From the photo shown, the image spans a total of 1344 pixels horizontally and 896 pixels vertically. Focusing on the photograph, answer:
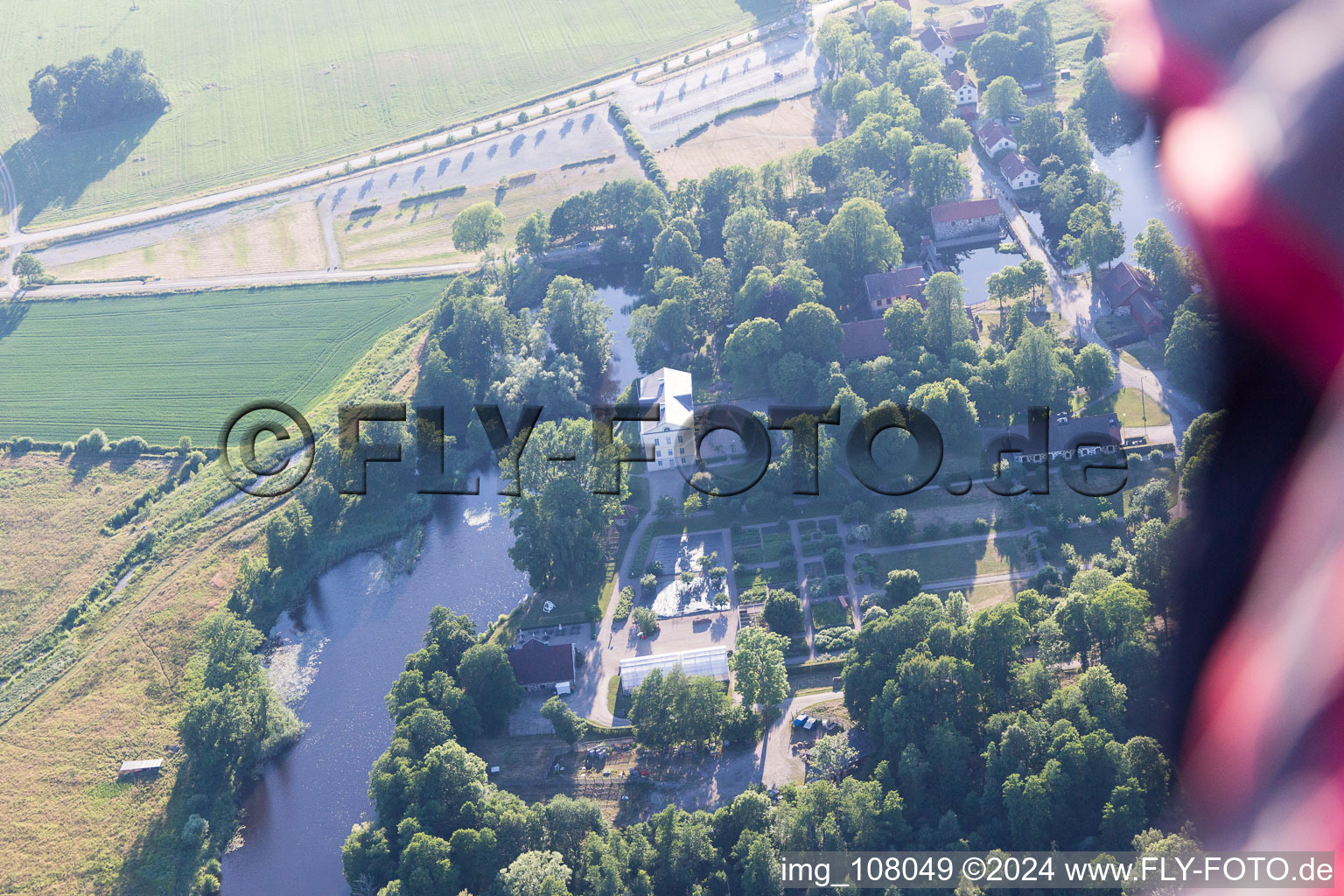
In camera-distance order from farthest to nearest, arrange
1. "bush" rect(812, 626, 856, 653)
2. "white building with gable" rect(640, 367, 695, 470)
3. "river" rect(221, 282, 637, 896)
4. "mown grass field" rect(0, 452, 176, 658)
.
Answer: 1. "white building with gable" rect(640, 367, 695, 470)
2. "mown grass field" rect(0, 452, 176, 658)
3. "bush" rect(812, 626, 856, 653)
4. "river" rect(221, 282, 637, 896)

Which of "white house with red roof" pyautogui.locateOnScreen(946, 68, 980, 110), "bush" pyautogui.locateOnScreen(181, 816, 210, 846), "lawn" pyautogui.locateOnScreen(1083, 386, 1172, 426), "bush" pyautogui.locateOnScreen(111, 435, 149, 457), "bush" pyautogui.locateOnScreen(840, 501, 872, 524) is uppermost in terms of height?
"white house with red roof" pyautogui.locateOnScreen(946, 68, 980, 110)

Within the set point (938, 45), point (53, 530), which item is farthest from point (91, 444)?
point (938, 45)

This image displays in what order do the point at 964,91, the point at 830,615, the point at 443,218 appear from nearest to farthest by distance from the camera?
the point at 830,615
the point at 964,91
the point at 443,218

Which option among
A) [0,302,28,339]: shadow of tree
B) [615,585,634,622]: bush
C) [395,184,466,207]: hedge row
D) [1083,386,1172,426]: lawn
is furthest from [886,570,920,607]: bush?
[0,302,28,339]: shadow of tree

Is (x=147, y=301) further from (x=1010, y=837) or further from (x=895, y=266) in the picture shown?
(x=1010, y=837)

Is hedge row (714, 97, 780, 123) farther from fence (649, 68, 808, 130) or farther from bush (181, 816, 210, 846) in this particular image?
bush (181, 816, 210, 846)

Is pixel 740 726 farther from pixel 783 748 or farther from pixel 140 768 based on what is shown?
pixel 140 768

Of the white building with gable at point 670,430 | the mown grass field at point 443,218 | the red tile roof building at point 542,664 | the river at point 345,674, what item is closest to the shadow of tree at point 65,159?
the mown grass field at point 443,218

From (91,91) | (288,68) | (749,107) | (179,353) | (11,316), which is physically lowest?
(179,353)
